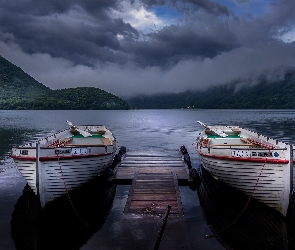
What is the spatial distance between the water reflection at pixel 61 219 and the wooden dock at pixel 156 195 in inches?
71.5

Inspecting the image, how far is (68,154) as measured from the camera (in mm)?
15742

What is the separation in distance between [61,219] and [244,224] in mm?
9219

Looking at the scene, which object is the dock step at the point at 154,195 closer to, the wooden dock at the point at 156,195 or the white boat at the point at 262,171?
the wooden dock at the point at 156,195

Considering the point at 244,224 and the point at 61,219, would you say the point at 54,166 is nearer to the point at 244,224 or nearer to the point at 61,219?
the point at 61,219

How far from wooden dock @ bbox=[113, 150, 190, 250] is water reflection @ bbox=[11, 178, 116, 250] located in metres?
1.82

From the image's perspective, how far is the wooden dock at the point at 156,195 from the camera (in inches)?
475

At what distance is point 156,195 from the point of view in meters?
15.7

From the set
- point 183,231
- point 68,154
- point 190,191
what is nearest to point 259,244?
point 183,231

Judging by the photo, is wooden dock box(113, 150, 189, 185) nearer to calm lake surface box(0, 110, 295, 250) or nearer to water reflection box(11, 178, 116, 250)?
calm lake surface box(0, 110, 295, 250)

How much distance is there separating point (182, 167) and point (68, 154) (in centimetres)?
997

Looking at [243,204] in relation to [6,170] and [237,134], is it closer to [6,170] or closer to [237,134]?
[237,134]

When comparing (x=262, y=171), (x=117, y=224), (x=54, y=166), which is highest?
(x=262, y=171)

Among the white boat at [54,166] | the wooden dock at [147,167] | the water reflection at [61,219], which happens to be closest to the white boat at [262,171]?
the wooden dock at [147,167]

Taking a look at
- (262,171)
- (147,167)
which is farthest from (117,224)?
(147,167)
